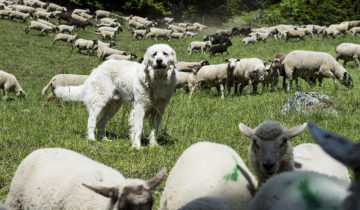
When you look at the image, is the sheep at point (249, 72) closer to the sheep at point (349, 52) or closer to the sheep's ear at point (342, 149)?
the sheep at point (349, 52)

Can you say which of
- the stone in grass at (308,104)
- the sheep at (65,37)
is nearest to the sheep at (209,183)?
the stone in grass at (308,104)

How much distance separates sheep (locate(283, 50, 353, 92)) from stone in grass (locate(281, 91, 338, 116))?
5.92 m

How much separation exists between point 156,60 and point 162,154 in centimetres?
174

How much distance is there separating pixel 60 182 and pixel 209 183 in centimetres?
140

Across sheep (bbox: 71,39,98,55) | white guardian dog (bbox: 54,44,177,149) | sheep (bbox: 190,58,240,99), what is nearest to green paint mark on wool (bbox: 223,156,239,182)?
white guardian dog (bbox: 54,44,177,149)

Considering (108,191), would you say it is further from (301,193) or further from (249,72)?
(249,72)

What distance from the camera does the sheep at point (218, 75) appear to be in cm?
1545

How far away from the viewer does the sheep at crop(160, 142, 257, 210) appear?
3.48 m

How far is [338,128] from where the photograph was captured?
786 centimetres

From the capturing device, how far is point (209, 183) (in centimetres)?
367

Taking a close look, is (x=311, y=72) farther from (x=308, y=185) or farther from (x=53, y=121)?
(x=308, y=185)

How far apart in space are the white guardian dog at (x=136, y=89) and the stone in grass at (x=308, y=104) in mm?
3141

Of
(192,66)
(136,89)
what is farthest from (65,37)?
(136,89)

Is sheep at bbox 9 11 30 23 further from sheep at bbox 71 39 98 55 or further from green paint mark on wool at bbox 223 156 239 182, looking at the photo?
green paint mark on wool at bbox 223 156 239 182
